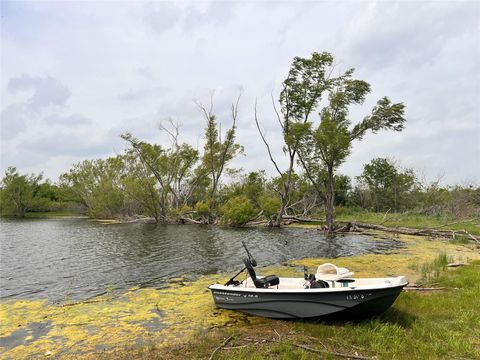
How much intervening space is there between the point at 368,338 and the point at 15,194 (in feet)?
274

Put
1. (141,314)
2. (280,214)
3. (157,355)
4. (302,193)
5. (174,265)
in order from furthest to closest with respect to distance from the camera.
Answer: (302,193)
(280,214)
(174,265)
(141,314)
(157,355)

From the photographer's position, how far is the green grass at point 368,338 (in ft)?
22.4

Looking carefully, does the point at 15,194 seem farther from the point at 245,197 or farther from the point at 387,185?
the point at 387,185

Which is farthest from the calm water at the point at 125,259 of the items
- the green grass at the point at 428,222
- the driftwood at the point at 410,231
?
the green grass at the point at 428,222

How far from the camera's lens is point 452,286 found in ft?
37.4

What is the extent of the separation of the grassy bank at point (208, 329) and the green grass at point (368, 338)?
21mm

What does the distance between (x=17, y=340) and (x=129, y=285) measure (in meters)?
5.59

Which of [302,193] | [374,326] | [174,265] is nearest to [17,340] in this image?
[374,326]

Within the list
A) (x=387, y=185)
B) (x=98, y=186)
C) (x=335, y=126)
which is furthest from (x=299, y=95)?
(x=98, y=186)

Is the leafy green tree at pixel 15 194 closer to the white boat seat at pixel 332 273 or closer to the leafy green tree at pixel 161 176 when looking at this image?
the leafy green tree at pixel 161 176

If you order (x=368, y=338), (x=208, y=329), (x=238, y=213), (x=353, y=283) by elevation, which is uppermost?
(x=238, y=213)

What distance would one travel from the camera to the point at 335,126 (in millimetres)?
31531

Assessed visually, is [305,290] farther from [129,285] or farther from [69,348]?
[129,285]

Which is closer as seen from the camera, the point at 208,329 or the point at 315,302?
the point at 315,302
